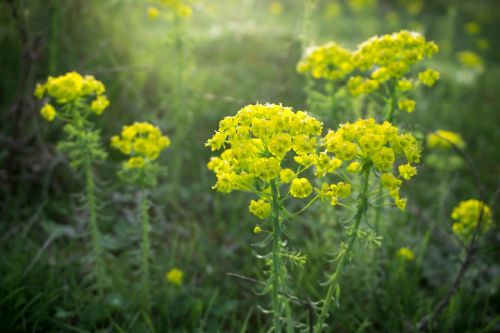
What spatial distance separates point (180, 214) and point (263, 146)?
7.00 ft

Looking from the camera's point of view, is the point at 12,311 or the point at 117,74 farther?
the point at 117,74

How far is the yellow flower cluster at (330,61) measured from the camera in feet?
9.25

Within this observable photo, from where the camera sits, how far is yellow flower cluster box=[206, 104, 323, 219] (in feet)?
5.71

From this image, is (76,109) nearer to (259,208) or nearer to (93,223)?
(93,223)

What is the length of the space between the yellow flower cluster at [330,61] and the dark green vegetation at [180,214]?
29 centimetres

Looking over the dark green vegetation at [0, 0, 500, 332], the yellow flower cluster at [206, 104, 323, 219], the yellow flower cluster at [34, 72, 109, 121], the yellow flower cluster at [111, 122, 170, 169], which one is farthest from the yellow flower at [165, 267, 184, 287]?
the yellow flower cluster at [206, 104, 323, 219]

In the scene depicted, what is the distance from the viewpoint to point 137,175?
8.66ft

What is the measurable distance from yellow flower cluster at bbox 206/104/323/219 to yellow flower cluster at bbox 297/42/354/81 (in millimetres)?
1071

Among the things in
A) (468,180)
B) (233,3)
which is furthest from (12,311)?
(233,3)

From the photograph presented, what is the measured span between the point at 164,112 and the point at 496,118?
13.1ft

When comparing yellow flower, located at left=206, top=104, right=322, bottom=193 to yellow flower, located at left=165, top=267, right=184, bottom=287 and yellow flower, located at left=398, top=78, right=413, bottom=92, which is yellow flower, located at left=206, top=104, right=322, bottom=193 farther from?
yellow flower, located at left=165, top=267, right=184, bottom=287

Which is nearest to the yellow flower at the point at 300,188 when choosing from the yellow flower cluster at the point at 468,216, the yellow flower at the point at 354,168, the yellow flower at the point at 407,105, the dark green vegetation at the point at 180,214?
the yellow flower at the point at 354,168

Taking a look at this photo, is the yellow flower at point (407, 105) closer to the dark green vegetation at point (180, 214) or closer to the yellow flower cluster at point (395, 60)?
the yellow flower cluster at point (395, 60)

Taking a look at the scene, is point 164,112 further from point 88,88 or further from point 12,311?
point 12,311
